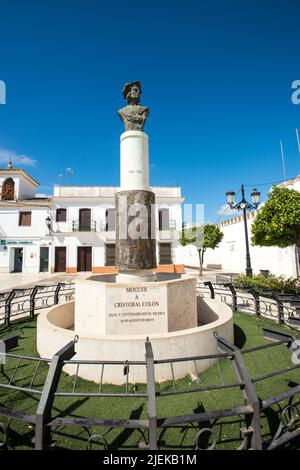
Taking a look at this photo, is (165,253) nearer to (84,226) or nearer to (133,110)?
(84,226)

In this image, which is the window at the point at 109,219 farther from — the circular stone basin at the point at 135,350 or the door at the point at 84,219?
the circular stone basin at the point at 135,350

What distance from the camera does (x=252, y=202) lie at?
13.3m

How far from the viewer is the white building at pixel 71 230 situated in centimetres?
2355

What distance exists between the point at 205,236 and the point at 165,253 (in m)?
4.72

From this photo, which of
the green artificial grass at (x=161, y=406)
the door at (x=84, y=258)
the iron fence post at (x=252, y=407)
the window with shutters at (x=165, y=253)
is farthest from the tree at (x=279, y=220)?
the door at (x=84, y=258)

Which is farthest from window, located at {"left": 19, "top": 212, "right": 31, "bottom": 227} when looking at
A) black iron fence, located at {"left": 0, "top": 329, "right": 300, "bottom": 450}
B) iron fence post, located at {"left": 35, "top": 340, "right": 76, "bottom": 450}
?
iron fence post, located at {"left": 35, "top": 340, "right": 76, "bottom": 450}

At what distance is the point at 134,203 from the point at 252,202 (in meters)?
9.74

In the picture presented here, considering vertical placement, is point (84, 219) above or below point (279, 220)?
above

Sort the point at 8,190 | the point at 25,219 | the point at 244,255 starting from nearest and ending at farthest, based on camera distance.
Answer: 1. the point at 244,255
2. the point at 25,219
3. the point at 8,190

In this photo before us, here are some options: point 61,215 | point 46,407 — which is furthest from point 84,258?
point 46,407

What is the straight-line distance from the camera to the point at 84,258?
2361 centimetres

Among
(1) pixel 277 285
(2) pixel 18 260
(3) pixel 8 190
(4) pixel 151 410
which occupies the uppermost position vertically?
(3) pixel 8 190

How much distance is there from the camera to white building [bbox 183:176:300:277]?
16422 mm
